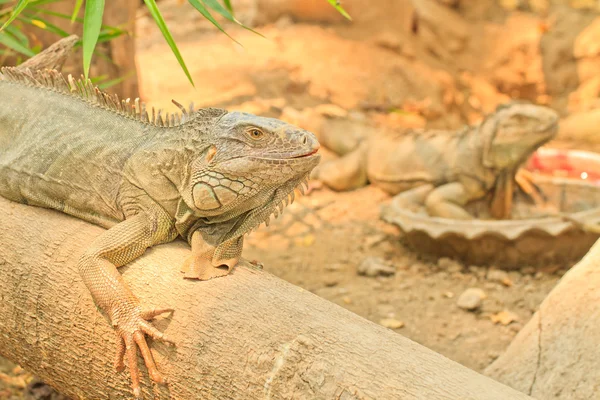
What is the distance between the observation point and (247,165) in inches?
74.7

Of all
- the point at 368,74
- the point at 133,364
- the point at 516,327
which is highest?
the point at 133,364

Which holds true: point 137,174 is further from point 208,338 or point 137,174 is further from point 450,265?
point 450,265

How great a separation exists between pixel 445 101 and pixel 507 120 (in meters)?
2.29

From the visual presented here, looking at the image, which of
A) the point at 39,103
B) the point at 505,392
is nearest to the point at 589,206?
the point at 505,392

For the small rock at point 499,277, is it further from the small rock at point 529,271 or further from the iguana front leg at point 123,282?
the iguana front leg at point 123,282

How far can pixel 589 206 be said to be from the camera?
393 centimetres

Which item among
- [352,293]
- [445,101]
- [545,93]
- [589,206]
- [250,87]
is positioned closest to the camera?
[352,293]

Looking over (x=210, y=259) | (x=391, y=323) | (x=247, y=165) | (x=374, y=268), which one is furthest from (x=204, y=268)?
(x=374, y=268)

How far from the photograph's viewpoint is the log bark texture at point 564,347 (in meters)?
2.08

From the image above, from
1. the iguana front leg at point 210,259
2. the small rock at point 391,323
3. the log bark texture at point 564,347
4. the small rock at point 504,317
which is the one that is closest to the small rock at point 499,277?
the small rock at point 504,317

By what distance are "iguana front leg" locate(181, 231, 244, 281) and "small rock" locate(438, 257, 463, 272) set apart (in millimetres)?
1961

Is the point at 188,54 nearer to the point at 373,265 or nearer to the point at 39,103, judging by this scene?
the point at 373,265

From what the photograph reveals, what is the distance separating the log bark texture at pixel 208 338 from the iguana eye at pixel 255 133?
37 centimetres

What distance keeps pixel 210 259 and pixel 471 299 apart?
1.76m
